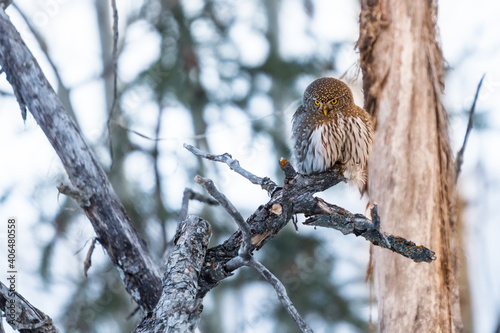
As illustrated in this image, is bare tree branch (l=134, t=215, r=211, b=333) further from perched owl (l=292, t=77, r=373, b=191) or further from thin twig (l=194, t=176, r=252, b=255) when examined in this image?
perched owl (l=292, t=77, r=373, b=191)

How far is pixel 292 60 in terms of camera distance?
757 centimetres

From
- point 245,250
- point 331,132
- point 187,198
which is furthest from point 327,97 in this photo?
point 245,250

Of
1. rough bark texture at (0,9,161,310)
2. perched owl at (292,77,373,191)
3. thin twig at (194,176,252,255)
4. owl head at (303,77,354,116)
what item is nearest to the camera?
thin twig at (194,176,252,255)

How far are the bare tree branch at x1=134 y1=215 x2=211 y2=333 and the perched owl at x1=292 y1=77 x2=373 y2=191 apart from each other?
2.94ft

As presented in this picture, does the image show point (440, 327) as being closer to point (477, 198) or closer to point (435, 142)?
point (435, 142)

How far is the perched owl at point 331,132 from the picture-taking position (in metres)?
3.42

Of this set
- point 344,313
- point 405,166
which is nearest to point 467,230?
point 344,313

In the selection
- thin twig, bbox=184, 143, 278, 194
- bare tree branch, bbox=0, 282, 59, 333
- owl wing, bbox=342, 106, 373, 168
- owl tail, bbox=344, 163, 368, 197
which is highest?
owl wing, bbox=342, 106, 373, 168

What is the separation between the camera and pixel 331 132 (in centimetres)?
346

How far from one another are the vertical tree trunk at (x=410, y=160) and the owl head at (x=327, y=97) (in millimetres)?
517

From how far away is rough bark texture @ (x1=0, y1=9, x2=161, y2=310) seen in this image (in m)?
3.15

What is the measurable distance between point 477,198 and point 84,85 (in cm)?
549

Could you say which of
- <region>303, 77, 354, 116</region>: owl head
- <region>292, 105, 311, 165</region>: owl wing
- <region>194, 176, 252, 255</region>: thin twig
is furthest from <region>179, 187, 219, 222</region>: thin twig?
<region>194, 176, 252, 255</region>: thin twig

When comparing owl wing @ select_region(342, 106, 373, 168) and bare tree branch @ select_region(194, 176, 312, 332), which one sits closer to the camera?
bare tree branch @ select_region(194, 176, 312, 332)
